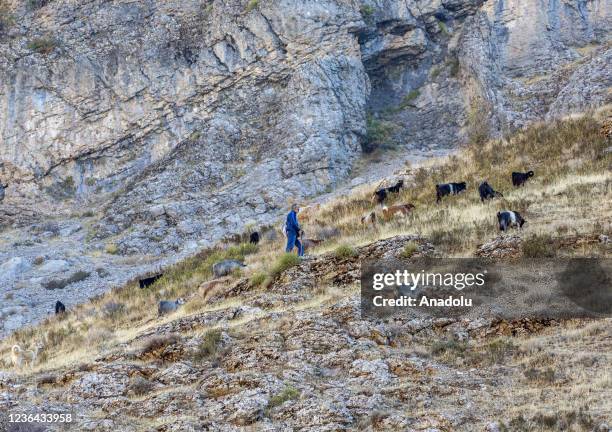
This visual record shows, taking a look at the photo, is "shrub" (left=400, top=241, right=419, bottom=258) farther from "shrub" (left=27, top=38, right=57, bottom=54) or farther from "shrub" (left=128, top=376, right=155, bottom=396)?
"shrub" (left=27, top=38, right=57, bottom=54)

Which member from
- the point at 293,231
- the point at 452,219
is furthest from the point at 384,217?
the point at 293,231

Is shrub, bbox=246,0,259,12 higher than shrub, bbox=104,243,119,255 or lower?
higher

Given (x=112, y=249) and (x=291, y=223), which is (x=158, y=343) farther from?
(x=112, y=249)

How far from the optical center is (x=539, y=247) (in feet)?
40.5

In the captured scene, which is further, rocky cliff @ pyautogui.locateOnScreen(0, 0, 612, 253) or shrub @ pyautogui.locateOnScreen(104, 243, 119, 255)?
rocky cliff @ pyautogui.locateOnScreen(0, 0, 612, 253)

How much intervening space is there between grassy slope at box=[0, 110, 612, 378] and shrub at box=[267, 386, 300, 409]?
15.2ft

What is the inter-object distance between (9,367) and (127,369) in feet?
15.0

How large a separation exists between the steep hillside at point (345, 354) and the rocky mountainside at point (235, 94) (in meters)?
16.6

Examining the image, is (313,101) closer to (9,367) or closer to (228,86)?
(228,86)

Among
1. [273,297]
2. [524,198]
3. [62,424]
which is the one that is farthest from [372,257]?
[62,424]

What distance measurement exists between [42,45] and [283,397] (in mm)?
34496

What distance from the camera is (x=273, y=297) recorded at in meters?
13.4

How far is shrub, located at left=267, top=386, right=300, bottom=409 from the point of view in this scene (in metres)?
8.96

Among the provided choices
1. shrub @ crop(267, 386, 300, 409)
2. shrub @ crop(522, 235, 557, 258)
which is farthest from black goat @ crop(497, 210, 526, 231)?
shrub @ crop(267, 386, 300, 409)
